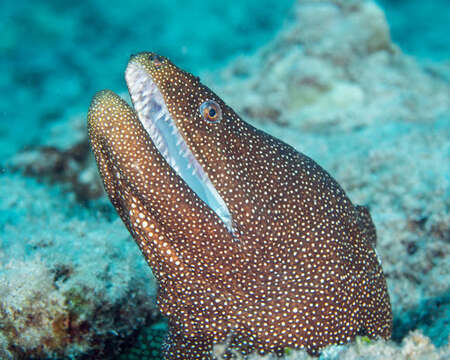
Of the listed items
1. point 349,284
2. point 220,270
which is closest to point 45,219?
point 220,270

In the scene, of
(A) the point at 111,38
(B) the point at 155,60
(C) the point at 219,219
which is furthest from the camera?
(A) the point at 111,38

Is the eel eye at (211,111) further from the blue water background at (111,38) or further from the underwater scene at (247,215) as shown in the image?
the blue water background at (111,38)

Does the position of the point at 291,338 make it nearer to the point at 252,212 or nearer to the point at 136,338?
the point at 252,212

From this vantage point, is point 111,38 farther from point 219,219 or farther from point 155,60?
point 219,219

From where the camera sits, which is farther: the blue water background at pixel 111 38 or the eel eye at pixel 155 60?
the blue water background at pixel 111 38

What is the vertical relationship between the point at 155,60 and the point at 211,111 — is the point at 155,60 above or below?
above

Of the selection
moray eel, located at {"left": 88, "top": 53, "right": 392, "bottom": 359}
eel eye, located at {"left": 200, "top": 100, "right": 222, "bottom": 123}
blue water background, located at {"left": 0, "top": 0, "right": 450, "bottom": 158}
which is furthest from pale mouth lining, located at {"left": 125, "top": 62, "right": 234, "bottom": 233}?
blue water background, located at {"left": 0, "top": 0, "right": 450, "bottom": 158}

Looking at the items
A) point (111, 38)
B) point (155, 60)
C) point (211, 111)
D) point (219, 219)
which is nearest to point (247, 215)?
point (219, 219)

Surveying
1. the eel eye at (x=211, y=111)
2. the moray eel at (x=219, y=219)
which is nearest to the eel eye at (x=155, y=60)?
the moray eel at (x=219, y=219)
